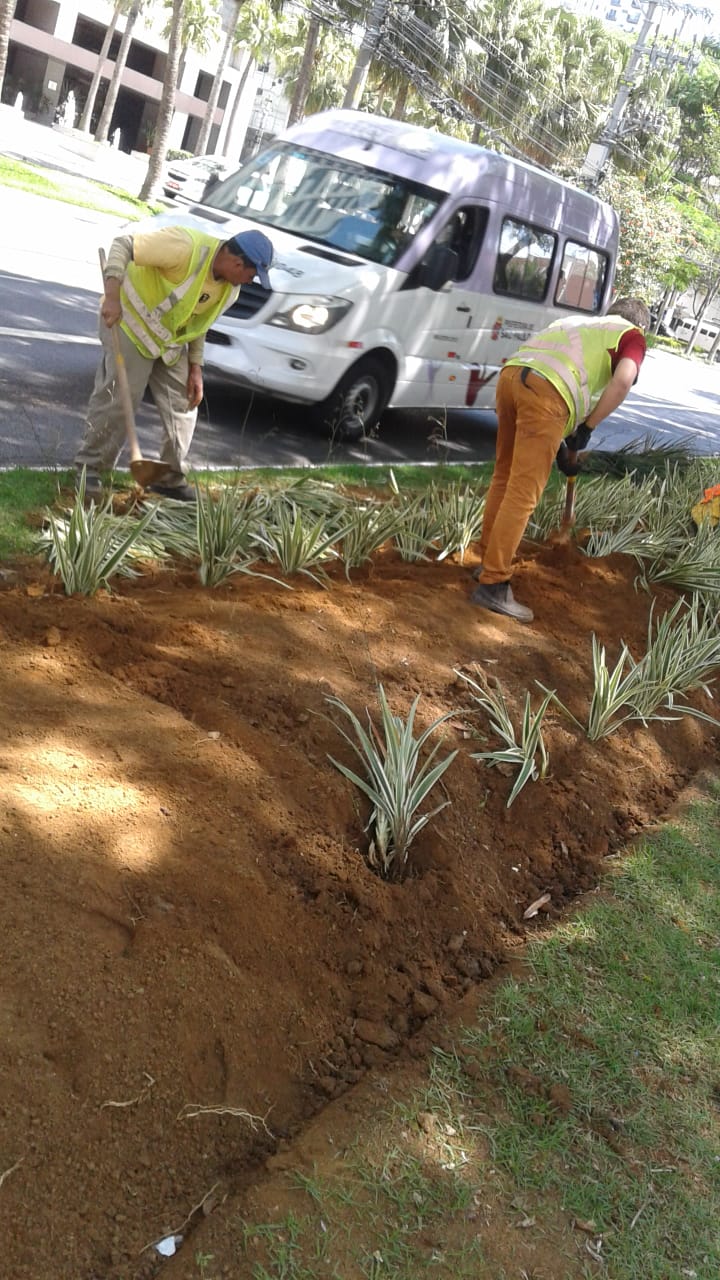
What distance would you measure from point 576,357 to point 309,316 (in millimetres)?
3150

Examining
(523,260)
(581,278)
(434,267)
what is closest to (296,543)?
(434,267)

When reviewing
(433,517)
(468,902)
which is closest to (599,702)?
(468,902)

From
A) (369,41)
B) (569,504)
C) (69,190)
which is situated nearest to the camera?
(569,504)

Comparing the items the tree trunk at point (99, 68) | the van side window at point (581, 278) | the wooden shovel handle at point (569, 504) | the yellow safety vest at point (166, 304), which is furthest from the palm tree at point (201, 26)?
the yellow safety vest at point (166, 304)

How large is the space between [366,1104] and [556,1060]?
590 millimetres

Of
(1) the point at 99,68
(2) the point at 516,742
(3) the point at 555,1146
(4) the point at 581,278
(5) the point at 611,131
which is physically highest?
(5) the point at 611,131

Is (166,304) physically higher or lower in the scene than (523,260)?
lower

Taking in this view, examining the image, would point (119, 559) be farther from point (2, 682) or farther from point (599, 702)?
point (599, 702)

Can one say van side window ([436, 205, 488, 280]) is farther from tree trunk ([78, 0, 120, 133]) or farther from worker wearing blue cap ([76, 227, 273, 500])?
tree trunk ([78, 0, 120, 133])

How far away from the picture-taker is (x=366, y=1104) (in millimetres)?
2670

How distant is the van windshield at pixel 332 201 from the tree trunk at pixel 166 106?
14807 mm

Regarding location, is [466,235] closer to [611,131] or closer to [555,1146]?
[555,1146]

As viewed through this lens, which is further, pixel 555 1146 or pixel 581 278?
pixel 581 278

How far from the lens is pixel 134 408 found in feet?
18.7
